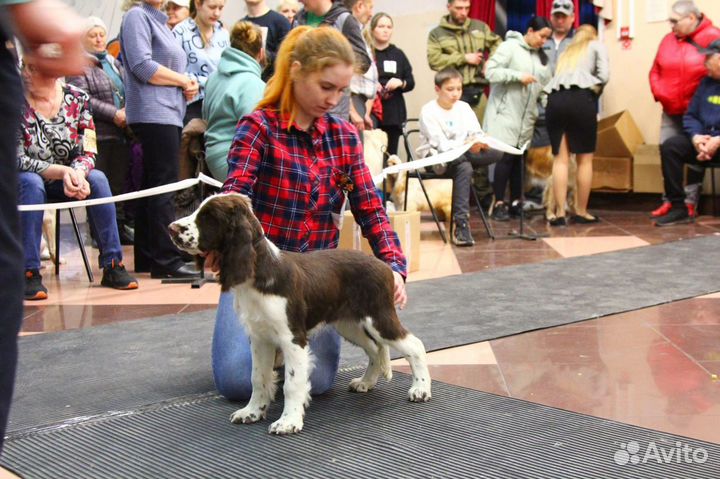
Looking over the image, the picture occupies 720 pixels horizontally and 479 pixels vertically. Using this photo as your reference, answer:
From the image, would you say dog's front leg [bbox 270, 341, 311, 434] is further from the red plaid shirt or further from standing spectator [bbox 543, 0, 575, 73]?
standing spectator [bbox 543, 0, 575, 73]

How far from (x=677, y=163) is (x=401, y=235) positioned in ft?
13.5

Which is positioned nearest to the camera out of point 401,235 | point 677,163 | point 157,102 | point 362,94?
point 157,102

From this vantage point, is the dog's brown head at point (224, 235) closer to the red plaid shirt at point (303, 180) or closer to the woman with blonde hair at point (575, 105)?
the red plaid shirt at point (303, 180)

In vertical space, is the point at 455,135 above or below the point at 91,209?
above

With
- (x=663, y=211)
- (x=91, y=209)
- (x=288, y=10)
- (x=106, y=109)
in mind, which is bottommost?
(x=663, y=211)

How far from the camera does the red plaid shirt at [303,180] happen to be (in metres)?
3.23

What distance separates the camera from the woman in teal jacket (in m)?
9.38

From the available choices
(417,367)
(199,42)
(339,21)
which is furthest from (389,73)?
(417,367)

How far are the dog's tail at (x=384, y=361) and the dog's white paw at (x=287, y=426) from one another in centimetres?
51

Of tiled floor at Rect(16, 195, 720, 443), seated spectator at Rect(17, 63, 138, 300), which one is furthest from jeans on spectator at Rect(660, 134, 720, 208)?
seated spectator at Rect(17, 63, 138, 300)

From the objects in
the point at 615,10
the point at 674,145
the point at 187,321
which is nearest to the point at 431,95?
the point at 615,10

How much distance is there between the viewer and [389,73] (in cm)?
983

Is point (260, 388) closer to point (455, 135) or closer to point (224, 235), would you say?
point (224, 235)

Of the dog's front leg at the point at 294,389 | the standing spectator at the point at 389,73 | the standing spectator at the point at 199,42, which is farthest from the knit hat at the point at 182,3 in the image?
the dog's front leg at the point at 294,389
